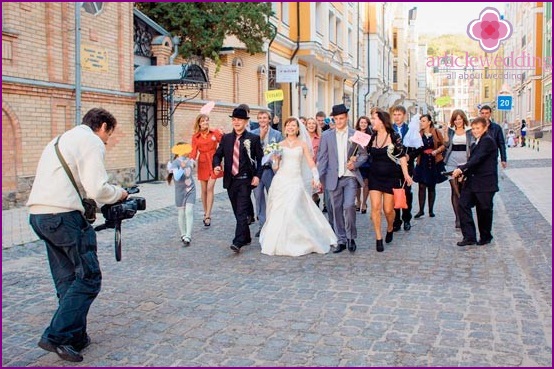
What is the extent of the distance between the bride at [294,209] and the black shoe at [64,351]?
388 centimetres

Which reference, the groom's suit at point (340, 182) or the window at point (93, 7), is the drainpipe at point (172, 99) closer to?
the window at point (93, 7)

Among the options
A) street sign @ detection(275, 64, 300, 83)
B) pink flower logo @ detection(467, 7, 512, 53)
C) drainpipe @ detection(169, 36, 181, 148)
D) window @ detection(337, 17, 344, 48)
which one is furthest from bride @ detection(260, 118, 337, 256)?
window @ detection(337, 17, 344, 48)

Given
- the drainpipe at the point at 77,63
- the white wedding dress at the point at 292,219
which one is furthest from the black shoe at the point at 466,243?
the drainpipe at the point at 77,63

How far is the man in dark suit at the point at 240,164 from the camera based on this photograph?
8.31 metres

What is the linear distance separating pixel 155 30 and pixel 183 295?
12.2m

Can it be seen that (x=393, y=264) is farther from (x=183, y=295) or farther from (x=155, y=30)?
(x=155, y=30)

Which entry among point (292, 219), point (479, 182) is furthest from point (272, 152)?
point (479, 182)

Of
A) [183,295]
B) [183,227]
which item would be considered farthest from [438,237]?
[183,295]

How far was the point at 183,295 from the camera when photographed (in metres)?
6.05

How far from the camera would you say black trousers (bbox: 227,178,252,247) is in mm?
8141

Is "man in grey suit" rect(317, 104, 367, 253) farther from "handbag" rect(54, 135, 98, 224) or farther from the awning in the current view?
the awning

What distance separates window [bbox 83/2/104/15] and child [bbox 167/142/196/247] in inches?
243

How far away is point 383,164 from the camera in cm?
821

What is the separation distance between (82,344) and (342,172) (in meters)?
4.53
